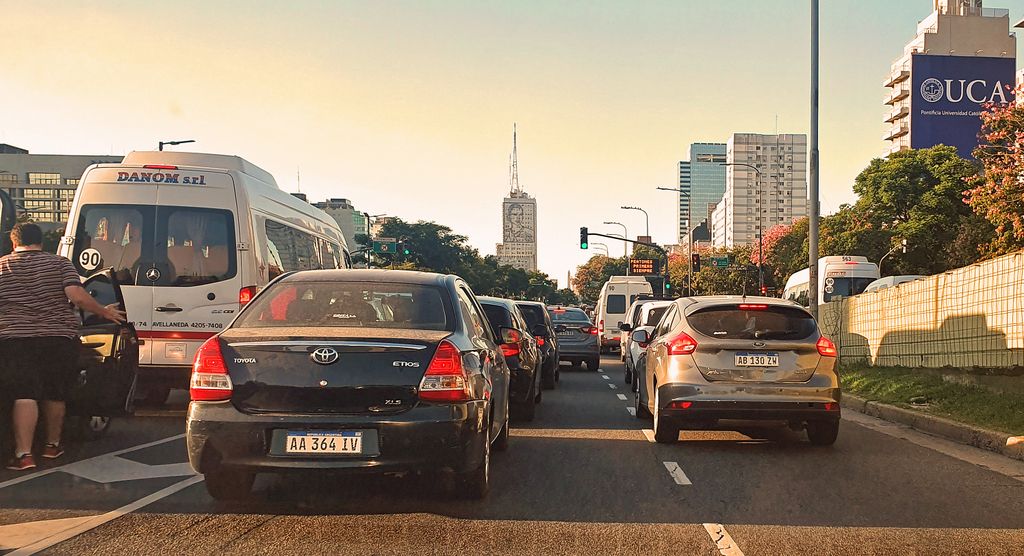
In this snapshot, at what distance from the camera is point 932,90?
82.0 metres

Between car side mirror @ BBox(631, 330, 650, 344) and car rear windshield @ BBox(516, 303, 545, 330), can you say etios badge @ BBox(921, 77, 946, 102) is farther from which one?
car side mirror @ BBox(631, 330, 650, 344)

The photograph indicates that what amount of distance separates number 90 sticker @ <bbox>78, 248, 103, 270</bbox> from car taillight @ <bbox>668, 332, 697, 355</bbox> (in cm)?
668

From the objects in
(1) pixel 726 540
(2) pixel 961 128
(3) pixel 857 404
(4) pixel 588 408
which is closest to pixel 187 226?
(4) pixel 588 408

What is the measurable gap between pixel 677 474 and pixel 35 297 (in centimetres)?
531

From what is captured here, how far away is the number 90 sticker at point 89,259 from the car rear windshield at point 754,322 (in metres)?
6.81

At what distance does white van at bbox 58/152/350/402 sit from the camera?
12.1 m

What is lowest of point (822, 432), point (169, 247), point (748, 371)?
point (822, 432)

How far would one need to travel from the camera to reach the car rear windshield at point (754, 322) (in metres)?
10.0

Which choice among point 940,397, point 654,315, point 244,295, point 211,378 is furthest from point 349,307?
point 654,315

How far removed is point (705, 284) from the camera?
9662 centimetres

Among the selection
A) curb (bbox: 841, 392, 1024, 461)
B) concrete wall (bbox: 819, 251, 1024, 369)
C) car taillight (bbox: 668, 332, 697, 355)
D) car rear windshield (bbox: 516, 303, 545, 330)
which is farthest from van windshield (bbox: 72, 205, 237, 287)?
concrete wall (bbox: 819, 251, 1024, 369)

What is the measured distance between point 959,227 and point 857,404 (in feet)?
170

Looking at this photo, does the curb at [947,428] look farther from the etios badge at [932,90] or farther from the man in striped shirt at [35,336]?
the etios badge at [932,90]

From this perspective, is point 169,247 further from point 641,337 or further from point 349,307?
point 349,307
